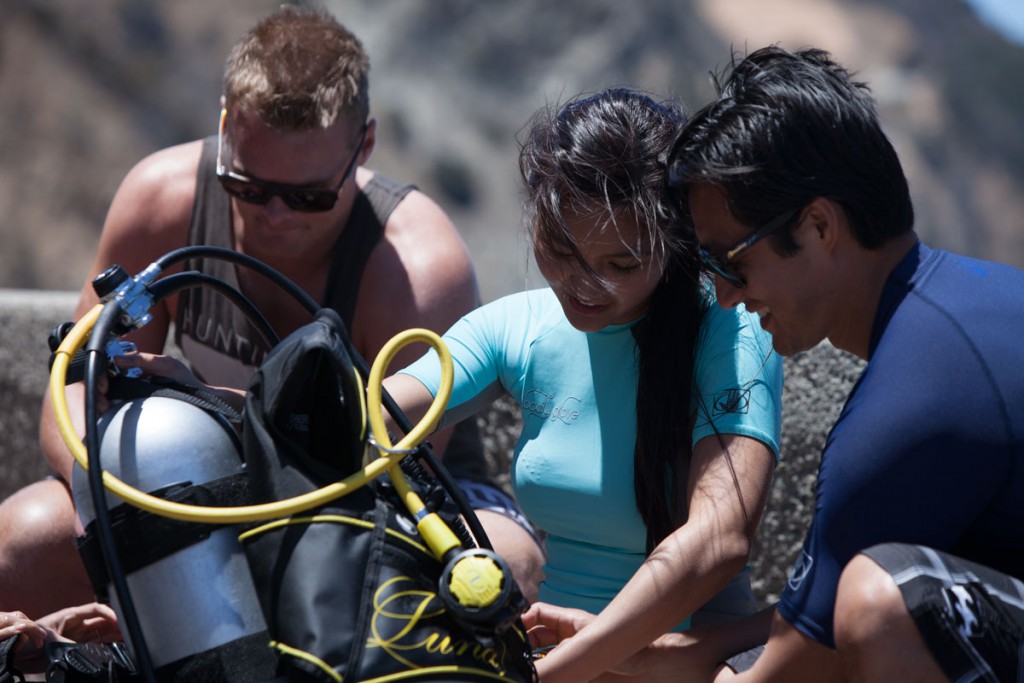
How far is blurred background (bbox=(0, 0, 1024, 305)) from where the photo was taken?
60.4ft

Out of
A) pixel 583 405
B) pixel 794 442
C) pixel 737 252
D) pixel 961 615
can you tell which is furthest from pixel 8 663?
pixel 794 442

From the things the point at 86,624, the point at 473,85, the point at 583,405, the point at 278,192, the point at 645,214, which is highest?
the point at 473,85

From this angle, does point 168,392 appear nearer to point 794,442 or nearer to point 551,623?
point 551,623

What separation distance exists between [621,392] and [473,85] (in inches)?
983

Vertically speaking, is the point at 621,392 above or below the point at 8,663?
above

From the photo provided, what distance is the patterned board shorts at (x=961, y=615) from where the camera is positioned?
1495 mm

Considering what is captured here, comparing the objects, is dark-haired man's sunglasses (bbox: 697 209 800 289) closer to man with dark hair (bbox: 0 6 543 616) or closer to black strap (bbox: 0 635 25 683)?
man with dark hair (bbox: 0 6 543 616)

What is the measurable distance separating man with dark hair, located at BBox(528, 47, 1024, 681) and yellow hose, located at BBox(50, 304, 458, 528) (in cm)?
49

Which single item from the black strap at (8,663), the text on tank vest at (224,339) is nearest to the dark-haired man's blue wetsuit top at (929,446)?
the black strap at (8,663)

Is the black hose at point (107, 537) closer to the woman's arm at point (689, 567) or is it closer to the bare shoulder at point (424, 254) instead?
the woman's arm at point (689, 567)

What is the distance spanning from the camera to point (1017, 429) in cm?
155

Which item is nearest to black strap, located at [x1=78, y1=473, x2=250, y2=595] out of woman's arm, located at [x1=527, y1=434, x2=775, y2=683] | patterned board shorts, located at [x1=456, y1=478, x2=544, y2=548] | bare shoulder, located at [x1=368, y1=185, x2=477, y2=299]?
woman's arm, located at [x1=527, y1=434, x2=775, y2=683]

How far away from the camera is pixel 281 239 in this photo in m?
2.77

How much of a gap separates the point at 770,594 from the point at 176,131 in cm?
1862
